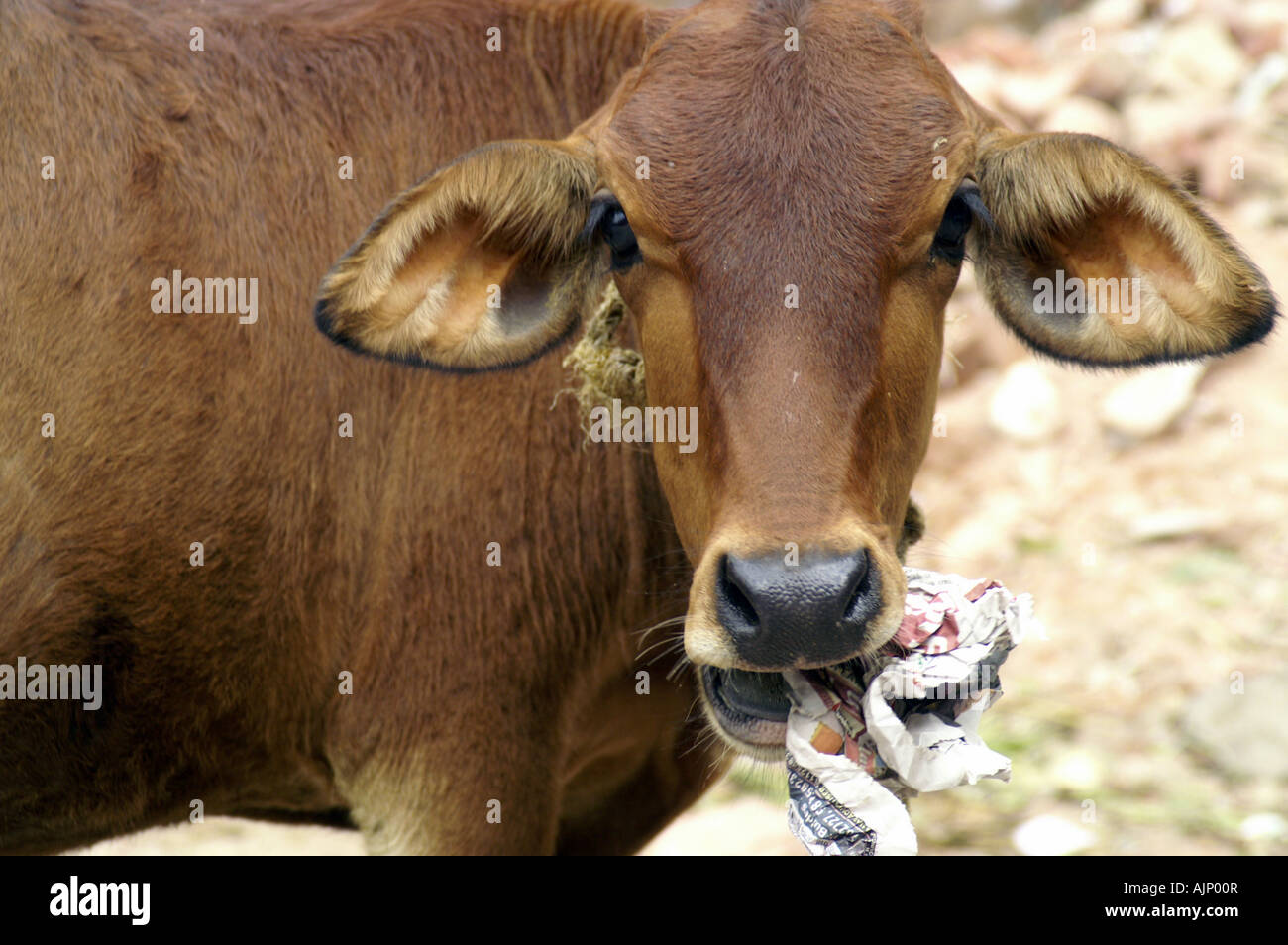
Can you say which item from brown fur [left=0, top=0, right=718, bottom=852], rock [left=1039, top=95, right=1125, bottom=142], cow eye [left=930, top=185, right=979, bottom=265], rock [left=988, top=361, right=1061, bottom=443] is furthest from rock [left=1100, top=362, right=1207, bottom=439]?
cow eye [left=930, top=185, right=979, bottom=265]

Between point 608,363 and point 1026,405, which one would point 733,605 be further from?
point 1026,405

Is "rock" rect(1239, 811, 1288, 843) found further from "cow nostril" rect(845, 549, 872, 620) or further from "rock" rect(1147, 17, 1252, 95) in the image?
"rock" rect(1147, 17, 1252, 95)

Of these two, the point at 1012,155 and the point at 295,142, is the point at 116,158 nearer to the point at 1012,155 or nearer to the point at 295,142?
the point at 295,142

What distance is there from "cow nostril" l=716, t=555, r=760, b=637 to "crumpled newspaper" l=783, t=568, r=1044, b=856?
0.32m

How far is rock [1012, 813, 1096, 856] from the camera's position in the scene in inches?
260

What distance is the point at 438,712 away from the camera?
4.36 metres

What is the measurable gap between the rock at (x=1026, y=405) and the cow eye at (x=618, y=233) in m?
6.11

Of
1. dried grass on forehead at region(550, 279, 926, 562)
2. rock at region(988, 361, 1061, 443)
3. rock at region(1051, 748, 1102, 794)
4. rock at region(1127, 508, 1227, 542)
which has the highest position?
dried grass on forehead at region(550, 279, 926, 562)

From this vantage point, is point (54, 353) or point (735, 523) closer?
point (735, 523)

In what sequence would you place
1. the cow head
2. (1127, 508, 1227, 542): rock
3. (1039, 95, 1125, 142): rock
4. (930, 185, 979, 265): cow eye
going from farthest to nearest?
(1039, 95, 1125, 142): rock < (1127, 508, 1227, 542): rock < (930, 185, 979, 265): cow eye < the cow head

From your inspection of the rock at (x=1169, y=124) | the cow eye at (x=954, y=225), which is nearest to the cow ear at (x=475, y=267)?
the cow eye at (x=954, y=225)

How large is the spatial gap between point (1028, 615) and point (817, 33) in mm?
1602
